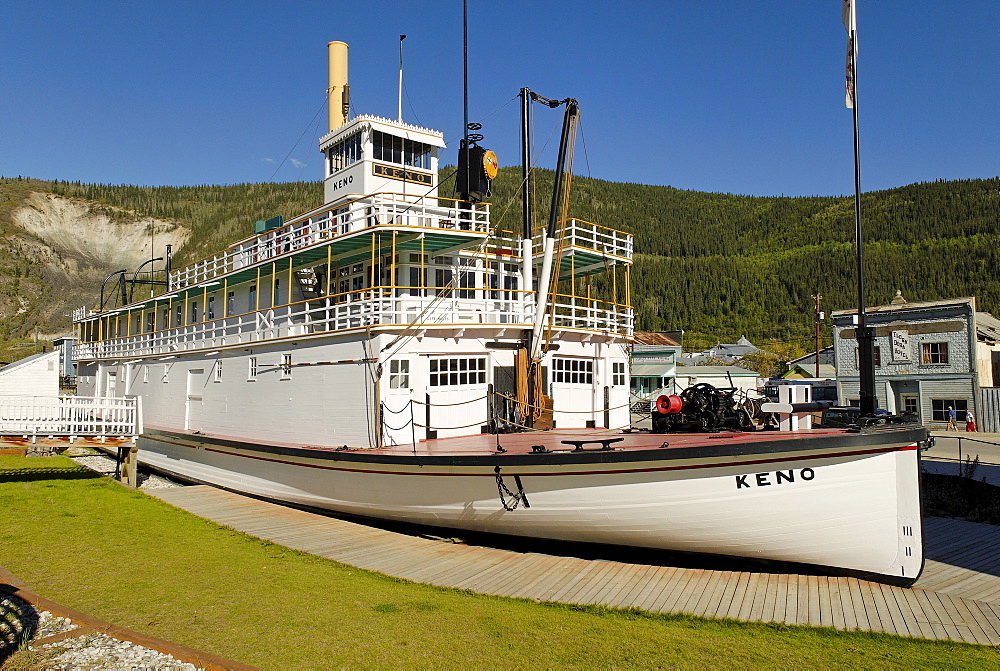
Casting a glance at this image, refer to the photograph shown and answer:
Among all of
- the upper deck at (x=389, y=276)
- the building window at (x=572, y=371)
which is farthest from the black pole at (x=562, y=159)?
the building window at (x=572, y=371)

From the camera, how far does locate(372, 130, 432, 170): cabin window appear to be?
18.4 metres

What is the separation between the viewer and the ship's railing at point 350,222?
14.1m

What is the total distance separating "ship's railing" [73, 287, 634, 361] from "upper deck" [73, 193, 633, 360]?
0.10ft

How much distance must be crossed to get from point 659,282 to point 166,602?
140m

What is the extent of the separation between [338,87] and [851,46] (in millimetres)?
16764

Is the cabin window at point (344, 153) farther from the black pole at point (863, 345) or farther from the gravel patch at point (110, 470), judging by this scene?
the black pole at point (863, 345)

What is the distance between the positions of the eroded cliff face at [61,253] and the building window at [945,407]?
334ft

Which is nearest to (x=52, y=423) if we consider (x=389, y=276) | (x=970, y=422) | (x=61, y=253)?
(x=389, y=276)

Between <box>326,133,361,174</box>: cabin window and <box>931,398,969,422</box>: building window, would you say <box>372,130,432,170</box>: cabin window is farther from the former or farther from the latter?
<box>931,398,969,422</box>: building window

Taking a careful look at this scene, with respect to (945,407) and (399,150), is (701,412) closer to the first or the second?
(399,150)

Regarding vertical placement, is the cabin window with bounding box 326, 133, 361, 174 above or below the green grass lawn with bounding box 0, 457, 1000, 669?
above

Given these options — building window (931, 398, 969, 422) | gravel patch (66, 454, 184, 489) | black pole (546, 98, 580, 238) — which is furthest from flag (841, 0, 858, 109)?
building window (931, 398, 969, 422)

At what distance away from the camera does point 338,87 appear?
904 inches

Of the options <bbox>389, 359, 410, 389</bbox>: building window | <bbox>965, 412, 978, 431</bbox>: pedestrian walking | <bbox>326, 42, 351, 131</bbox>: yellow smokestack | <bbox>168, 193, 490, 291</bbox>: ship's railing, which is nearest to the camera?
<bbox>389, 359, 410, 389</bbox>: building window
